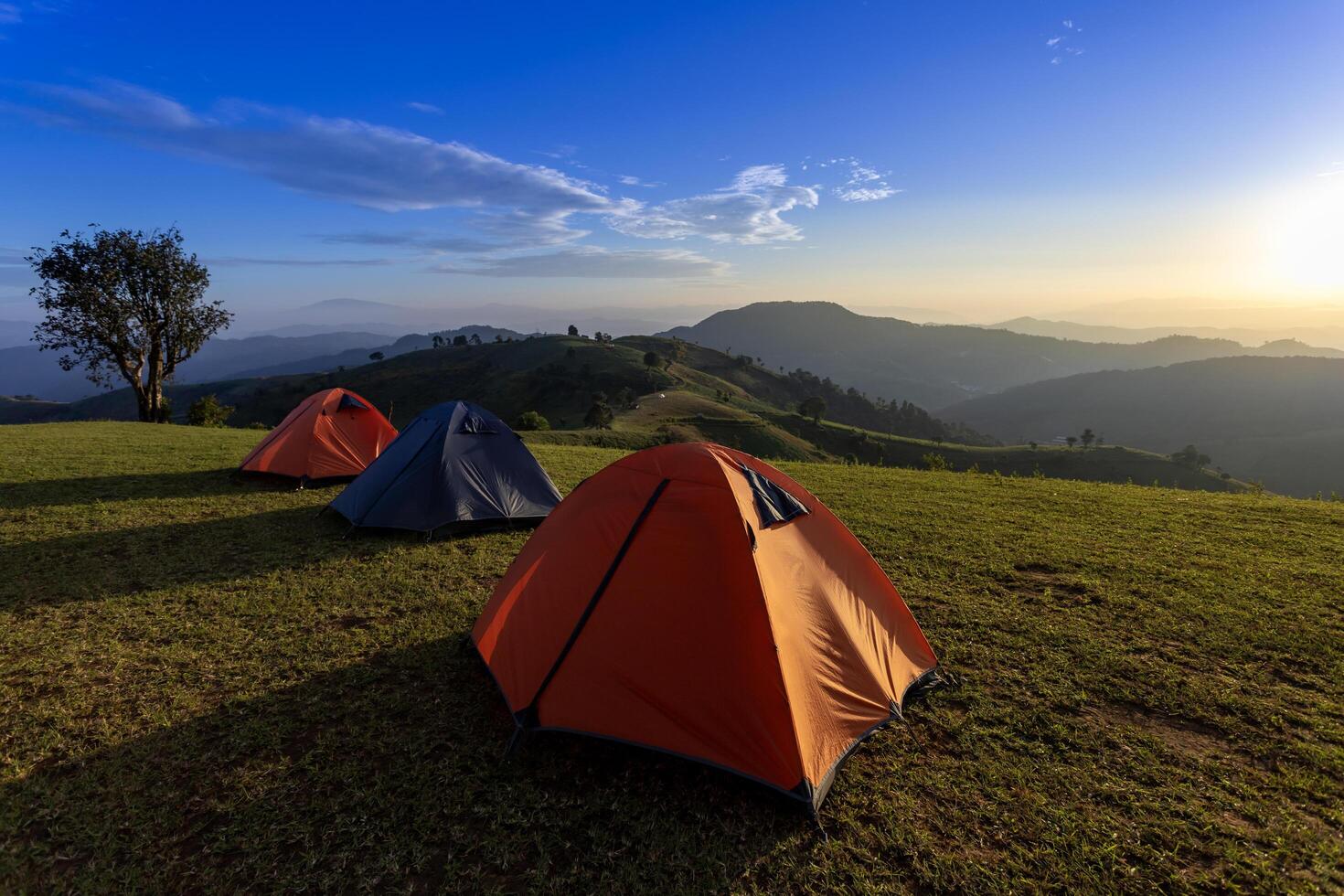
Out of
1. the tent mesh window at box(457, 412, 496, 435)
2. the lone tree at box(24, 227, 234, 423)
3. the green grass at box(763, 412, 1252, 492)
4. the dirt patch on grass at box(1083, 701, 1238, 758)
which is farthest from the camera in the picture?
the green grass at box(763, 412, 1252, 492)

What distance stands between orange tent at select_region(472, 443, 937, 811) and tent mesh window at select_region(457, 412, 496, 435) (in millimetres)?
5043

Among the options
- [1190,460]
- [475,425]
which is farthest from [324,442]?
[1190,460]

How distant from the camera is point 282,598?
7504 mm

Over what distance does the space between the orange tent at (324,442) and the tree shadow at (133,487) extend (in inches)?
17.4

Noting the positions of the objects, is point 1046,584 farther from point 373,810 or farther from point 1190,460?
point 1190,460

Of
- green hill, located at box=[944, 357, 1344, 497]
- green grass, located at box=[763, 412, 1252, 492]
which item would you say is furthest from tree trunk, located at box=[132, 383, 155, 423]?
green hill, located at box=[944, 357, 1344, 497]

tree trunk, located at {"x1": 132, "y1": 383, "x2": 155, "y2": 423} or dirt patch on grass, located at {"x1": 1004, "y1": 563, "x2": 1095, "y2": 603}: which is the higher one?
tree trunk, located at {"x1": 132, "y1": 383, "x2": 155, "y2": 423}

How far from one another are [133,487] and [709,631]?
1437 centimetres

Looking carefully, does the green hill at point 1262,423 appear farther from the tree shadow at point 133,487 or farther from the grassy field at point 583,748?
the tree shadow at point 133,487

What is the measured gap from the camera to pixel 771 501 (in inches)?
214

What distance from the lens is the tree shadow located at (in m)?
11.3

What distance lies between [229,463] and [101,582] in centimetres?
836

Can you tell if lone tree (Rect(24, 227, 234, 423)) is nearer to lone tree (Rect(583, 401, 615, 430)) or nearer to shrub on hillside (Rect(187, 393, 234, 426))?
shrub on hillside (Rect(187, 393, 234, 426))

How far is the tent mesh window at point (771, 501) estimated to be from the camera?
5.29 metres
